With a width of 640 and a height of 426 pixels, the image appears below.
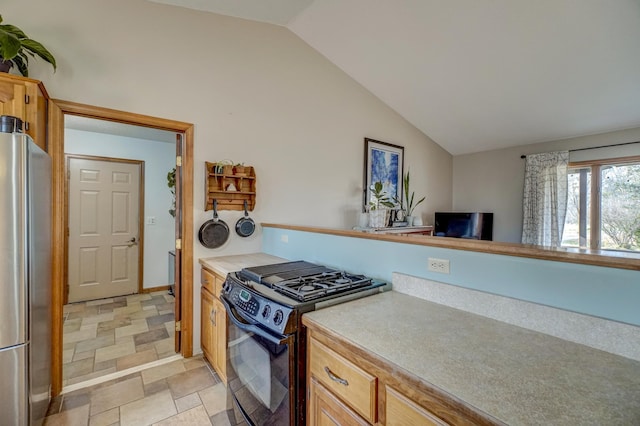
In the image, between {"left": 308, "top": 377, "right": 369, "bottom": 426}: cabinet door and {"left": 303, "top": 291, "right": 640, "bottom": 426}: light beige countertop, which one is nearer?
{"left": 303, "top": 291, "right": 640, "bottom": 426}: light beige countertop

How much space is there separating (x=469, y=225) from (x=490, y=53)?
2.54 metres

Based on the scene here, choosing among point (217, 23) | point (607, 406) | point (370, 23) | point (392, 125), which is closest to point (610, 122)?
point (392, 125)

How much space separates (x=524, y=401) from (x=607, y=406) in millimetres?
191

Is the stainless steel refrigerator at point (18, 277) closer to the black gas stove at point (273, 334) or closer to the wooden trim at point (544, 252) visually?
the black gas stove at point (273, 334)

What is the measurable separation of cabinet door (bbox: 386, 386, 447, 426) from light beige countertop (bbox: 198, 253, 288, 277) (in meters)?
1.40

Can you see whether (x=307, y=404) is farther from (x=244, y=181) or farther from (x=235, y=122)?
(x=235, y=122)

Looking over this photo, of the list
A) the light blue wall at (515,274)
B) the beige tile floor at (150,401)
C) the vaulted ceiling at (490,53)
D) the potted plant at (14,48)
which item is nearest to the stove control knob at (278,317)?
the light blue wall at (515,274)

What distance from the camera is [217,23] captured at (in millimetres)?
2627

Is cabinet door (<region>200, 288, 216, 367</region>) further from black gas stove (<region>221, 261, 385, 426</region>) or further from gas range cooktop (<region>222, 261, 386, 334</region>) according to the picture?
gas range cooktop (<region>222, 261, 386, 334</region>)

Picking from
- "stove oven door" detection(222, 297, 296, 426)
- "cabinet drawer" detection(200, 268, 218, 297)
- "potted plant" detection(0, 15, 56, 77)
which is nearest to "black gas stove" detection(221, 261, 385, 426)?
"stove oven door" detection(222, 297, 296, 426)

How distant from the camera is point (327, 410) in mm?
1142

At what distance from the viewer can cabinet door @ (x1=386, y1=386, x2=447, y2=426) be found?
802 mm

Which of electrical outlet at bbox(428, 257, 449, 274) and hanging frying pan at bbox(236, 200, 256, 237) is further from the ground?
Answer: hanging frying pan at bbox(236, 200, 256, 237)

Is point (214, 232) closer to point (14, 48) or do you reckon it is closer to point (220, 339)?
point (220, 339)
